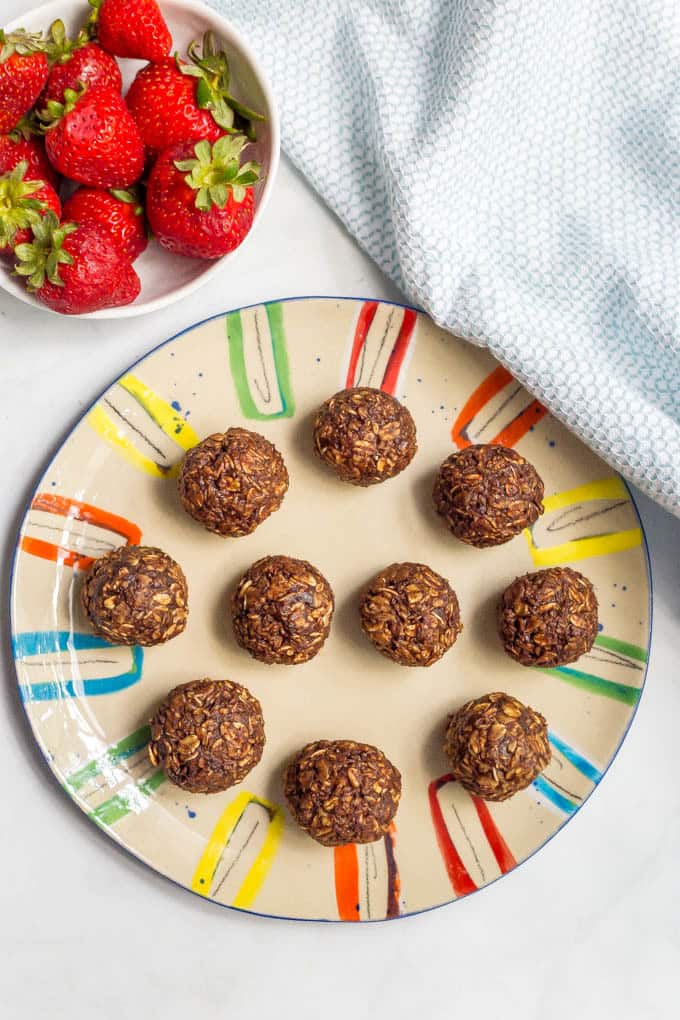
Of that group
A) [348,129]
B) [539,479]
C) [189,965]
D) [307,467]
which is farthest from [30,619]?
[348,129]

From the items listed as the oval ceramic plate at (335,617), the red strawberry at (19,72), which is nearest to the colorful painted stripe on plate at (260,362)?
the oval ceramic plate at (335,617)

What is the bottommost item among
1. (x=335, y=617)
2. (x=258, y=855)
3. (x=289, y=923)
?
(x=289, y=923)

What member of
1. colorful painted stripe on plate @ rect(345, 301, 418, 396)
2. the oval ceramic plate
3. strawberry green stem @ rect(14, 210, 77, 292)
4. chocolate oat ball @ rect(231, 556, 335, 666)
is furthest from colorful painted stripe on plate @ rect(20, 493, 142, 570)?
colorful painted stripe on plate @ rect(345, 301, 418, 396)

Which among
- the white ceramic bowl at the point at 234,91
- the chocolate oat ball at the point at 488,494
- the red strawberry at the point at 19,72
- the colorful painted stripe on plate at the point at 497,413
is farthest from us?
the colorful painted stripe on plate at the point at 497,413

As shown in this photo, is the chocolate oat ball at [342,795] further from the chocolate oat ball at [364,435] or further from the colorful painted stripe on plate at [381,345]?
the colorful painted stripe on plate at [381,345]

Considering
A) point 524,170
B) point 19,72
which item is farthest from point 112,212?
point 524,170

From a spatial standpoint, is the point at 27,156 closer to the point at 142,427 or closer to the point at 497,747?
the point at 142,427
